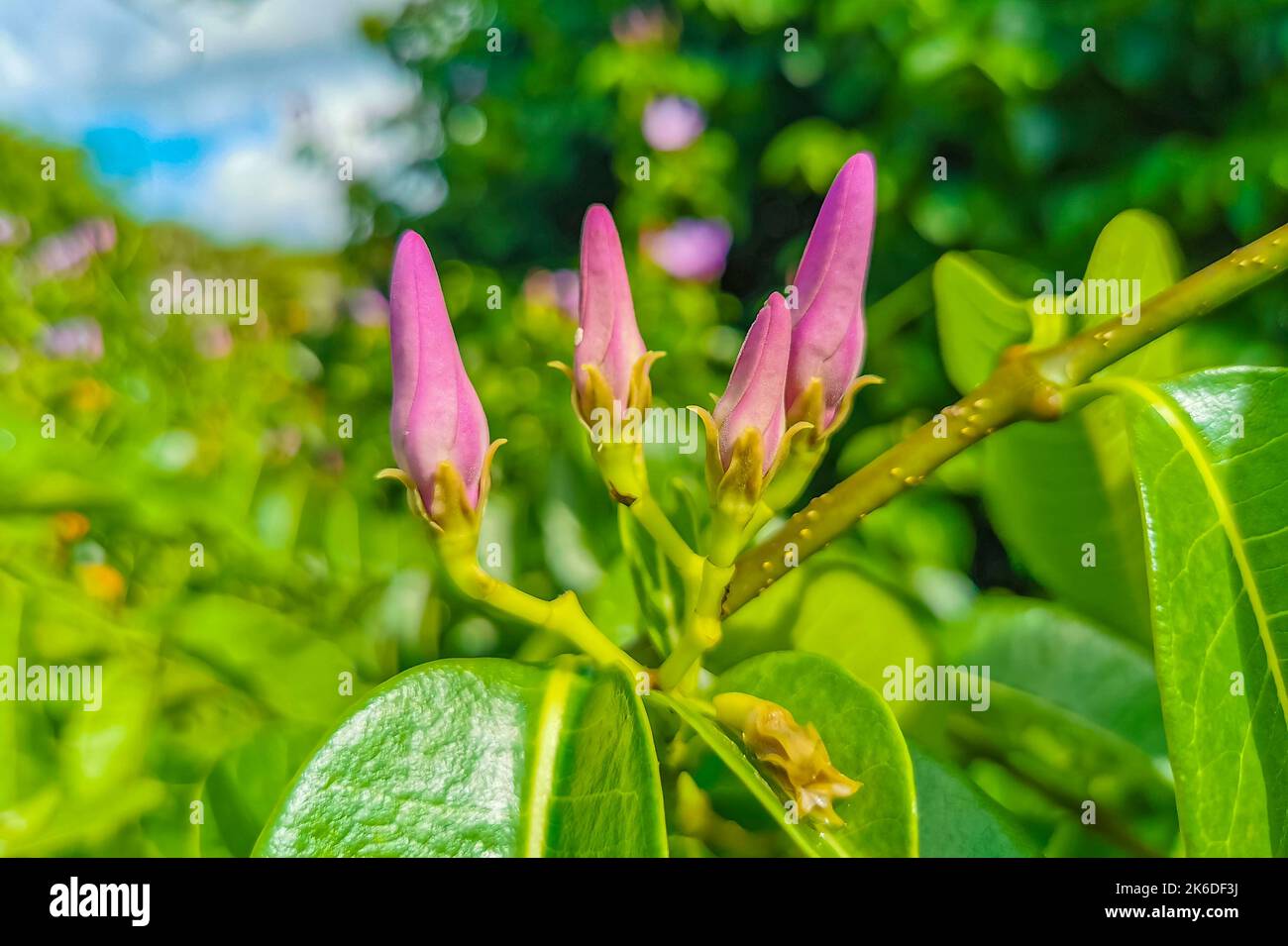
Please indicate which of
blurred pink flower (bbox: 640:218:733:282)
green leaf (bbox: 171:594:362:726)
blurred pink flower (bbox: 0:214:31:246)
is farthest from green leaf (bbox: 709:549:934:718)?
blurred pink flower (bbox: 0:214:31:246)

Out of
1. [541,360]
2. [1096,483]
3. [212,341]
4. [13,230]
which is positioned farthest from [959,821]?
[13,230]

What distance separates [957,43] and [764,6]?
1.50 feet

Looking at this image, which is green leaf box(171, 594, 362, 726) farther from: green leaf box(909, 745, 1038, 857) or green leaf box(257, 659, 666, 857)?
green leaf box(909, 745, 1038, 857)

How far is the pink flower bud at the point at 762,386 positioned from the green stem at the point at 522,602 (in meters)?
0.13

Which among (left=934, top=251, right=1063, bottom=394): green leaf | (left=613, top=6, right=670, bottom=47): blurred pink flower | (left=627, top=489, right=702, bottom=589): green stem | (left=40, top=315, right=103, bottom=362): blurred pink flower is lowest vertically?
(left=627, top=489, right=702, bottom=589): green stem

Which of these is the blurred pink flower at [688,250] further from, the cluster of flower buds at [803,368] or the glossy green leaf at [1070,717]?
the cluster of flower buds at [803,368]

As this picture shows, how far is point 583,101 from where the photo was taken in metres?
2.72

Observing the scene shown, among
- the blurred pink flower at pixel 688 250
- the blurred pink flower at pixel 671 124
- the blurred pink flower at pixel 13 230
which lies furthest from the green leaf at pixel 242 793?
the blurred pink flower at pixel 13 230

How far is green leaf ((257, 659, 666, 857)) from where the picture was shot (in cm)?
51

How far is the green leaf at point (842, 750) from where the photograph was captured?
1.61 feet

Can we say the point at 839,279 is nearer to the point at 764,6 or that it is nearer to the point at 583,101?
the point at 764,6

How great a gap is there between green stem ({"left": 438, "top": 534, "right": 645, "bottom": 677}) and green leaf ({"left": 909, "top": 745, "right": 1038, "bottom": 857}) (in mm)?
212

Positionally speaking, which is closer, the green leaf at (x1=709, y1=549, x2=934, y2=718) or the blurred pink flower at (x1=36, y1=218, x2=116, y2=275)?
the green leaf at (x1=709, y1=549, x2=934, y2=718)
